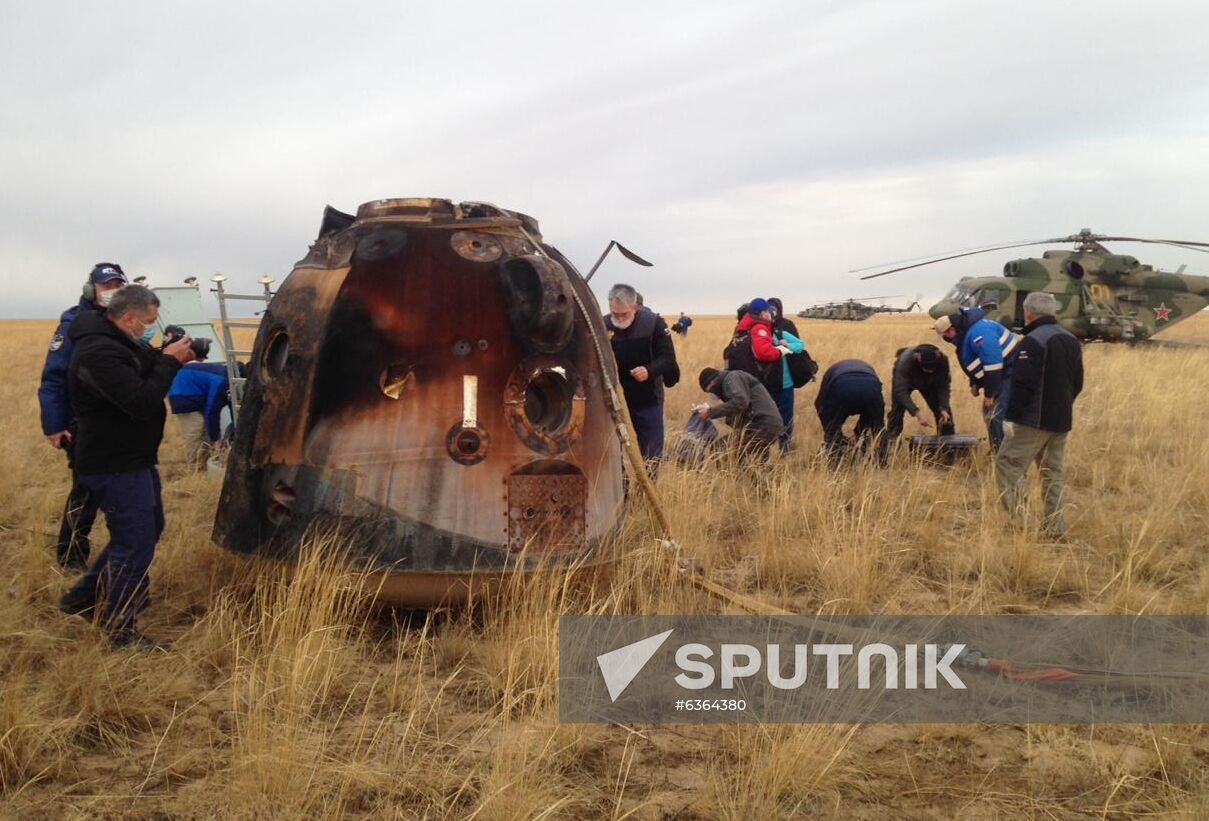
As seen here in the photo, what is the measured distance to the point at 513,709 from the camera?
3613mm

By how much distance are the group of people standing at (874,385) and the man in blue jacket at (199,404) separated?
13.4 feet

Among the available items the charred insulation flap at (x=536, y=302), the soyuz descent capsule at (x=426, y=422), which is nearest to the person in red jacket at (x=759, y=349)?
the soyuz descent capsule at (x=426, y=422)

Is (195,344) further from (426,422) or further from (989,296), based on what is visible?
(989,296)

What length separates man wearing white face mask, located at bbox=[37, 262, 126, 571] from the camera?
512 cm

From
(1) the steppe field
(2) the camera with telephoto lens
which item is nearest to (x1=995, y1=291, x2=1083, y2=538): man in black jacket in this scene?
(1) the steppe field

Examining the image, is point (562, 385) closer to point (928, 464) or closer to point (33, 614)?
Answer: point (33, 614)

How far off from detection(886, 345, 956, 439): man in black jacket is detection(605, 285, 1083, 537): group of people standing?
0.4 inches

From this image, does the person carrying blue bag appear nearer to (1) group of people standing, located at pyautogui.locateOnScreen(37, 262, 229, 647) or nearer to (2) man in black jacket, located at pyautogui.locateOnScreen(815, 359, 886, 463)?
(2) man in black jacket, located at pyautogui.locateOnScreen(815, 359, 886, 463)

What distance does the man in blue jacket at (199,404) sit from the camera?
27.9 feet

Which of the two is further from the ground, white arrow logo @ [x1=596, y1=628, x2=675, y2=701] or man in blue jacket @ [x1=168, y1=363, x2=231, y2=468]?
man in blue jacket @ [x1=168, y1=363, x2=231, y2=468]

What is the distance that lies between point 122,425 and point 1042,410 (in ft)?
18.4

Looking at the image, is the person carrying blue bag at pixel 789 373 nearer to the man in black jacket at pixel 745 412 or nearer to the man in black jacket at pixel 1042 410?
the man in black jacket at pixel 745 412

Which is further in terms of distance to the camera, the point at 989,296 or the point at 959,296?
the point at 959,296

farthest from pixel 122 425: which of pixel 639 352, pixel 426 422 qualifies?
pixel 639 352
